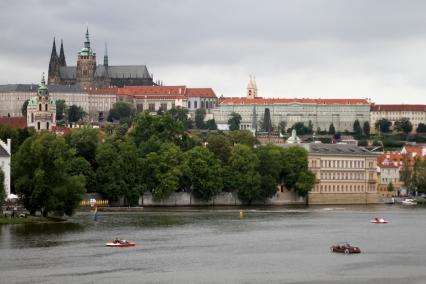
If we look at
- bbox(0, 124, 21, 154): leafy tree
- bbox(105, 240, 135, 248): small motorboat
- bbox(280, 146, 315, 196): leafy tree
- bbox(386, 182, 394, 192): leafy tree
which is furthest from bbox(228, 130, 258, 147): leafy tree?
bbox(105, 240, 135, 248): small motorboat

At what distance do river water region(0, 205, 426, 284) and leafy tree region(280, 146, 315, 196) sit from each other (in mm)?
32335

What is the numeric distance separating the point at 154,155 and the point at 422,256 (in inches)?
2081

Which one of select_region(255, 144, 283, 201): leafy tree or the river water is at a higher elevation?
select_region(255, 144, 283, 201): leafy tree

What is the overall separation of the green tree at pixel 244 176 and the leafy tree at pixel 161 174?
7223mm

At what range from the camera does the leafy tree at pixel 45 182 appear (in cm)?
8344

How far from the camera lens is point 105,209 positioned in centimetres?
10606

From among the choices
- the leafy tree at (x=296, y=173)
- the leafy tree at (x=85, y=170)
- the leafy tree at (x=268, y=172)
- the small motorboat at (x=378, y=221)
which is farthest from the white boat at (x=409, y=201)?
the small motorboat at (x=378, y=221)

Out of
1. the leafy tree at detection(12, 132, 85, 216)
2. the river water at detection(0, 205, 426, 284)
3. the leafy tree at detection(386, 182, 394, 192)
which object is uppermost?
the leafy tree at detection(12, 132, 85, 216)

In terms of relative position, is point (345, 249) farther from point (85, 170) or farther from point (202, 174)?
point (202, 174)

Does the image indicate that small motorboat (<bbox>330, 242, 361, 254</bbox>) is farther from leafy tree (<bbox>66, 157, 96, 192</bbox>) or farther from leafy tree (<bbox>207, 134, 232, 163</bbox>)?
leafy tree (<bbox>207, 134, 232, 163</bbox>)

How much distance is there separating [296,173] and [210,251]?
6318 centimetres

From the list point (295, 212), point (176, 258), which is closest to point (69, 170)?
point (295, 212)

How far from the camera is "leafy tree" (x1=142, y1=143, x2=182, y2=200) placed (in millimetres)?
116375

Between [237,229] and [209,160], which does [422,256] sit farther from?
[209,160]
